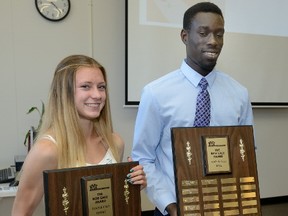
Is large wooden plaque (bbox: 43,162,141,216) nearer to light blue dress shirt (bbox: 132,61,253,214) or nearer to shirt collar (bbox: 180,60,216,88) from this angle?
light blue dress shirt (bbox: 132,61,253,214)

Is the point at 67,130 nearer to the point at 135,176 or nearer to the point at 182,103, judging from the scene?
the point at 135,176

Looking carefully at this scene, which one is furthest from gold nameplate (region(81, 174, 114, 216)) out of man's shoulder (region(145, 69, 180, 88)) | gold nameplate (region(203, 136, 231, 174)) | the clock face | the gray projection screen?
the clock face

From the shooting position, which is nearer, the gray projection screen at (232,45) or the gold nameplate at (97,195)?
the gold nameplate at (97,195)

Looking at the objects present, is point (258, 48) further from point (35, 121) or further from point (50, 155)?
point (50, 155)

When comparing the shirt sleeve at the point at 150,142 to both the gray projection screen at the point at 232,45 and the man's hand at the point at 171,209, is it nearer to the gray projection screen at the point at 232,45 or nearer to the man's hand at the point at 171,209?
the man's hand at the point at 171,209

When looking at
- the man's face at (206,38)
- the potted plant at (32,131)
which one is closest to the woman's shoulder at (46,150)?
the man's face at (206,38)

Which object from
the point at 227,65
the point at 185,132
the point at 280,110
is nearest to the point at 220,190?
the point at 185,132

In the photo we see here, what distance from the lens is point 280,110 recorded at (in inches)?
144

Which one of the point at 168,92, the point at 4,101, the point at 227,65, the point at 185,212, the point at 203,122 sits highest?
the point at 227,65

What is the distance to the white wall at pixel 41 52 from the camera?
276cm

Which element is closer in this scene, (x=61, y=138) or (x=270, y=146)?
(x=61, y=138)

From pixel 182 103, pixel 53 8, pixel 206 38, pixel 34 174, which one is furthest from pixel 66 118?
pixel 53 8

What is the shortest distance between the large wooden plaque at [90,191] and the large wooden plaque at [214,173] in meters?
0.17

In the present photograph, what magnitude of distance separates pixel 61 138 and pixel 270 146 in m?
3.12
